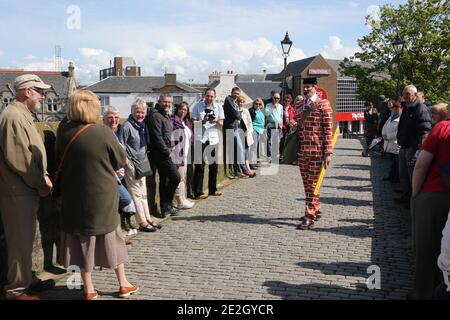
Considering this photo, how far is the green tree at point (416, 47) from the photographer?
39562mm

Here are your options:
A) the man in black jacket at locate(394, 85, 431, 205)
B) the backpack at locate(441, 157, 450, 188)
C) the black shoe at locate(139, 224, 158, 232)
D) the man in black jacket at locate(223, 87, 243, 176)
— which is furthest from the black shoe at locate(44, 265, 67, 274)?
the man in black jacket at locate(223, 87, 243, 176)

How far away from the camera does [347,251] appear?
6117mm

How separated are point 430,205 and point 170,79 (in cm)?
9183

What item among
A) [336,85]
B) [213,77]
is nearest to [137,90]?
[213,77]

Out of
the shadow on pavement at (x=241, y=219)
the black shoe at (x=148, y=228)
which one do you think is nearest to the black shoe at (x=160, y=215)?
the shadow on pavement at (x=241, y=219)

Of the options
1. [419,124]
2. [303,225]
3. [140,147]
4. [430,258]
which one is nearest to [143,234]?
[140,147]

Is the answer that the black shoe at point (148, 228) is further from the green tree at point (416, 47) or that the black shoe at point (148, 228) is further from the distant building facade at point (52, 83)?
the distant building facade at point (52, 83)

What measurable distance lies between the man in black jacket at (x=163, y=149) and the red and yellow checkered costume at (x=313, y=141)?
2005 millimetres

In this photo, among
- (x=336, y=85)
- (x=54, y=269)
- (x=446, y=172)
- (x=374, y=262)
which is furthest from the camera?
(x=336, y=85)

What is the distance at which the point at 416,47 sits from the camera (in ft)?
132

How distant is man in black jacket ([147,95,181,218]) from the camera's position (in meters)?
7.34

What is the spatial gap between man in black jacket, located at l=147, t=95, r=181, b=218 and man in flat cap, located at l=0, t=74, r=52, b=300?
9.44ft

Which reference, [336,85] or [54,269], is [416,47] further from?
[336,85]

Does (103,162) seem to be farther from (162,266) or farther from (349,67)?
(349,67)
